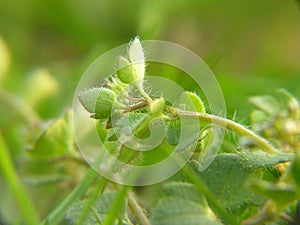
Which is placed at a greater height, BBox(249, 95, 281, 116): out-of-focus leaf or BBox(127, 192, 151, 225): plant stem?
BBox(249, 95, 281, 116): out-of-focus leaf

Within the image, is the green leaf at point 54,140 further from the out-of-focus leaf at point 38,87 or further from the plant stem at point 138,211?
the out-of-focus leaf at point 38,87

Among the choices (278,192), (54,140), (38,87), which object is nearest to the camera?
(278,192)

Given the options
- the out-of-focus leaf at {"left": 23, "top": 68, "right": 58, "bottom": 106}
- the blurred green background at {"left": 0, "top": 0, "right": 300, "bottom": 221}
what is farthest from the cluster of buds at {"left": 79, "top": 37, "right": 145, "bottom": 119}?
the blurred green background at {"left": 0, "top": 0, "right": 300, "bottom": 221}

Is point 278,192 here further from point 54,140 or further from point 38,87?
point 38,87

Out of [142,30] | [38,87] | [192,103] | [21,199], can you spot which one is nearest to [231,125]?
[192,103]

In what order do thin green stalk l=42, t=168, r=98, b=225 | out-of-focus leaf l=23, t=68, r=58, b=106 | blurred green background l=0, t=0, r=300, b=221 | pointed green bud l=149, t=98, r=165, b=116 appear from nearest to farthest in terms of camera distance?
pointed green bud l=149, t=98, r=165, b=116 → thin green stalk l=42, t=168, r=98, b=225 → out-of-focus leaf l=23, t=68, r=58, b=106 → blurred green background l=0, t=0, r=300, b=221

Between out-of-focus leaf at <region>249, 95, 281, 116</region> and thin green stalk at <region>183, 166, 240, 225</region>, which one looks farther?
out-of-focus leaf at <region>249, 95, 281, 116</region>

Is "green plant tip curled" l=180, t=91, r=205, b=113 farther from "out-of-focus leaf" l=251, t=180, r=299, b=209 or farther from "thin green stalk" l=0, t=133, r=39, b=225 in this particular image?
"thin green stalk" l=0, t=133, r=39, b=225

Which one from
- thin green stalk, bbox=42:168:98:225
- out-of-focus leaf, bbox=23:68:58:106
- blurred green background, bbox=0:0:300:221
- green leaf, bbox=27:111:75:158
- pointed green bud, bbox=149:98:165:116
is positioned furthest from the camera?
blurred green background, bbox=0:0:300:221

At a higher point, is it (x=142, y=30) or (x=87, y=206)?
(x=142, y=30)
